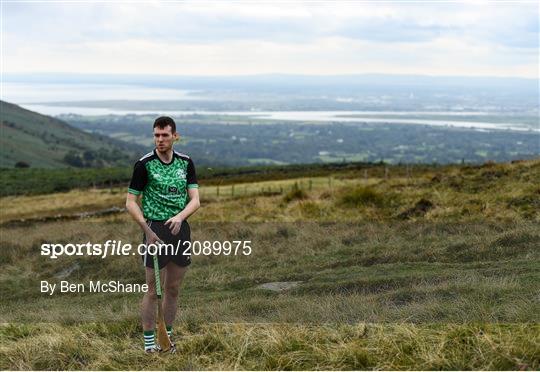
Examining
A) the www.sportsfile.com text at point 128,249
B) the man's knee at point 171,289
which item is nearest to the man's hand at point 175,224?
the man's knee at point 171,289

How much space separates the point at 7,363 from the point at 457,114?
605ft

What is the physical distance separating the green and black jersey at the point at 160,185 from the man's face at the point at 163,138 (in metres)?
0.14

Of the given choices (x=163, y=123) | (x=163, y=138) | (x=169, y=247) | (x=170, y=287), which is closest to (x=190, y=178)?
(x=163, y=138)

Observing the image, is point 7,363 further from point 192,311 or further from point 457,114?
point 457,114

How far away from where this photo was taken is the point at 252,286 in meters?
11.0

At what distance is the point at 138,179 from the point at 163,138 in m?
0.48

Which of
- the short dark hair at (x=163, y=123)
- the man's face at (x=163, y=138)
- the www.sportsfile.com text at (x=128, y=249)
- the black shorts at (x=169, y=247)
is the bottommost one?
the www.sportsfile.com text at (x=128, y=249)

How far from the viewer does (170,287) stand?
6.57 metres

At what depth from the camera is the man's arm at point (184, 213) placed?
6.25 metres

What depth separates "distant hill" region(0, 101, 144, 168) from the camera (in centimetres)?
13138

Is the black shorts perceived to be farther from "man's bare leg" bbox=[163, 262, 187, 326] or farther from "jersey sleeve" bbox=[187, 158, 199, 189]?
"jersey sleeve" bbox=[187, 158, 199, 189]

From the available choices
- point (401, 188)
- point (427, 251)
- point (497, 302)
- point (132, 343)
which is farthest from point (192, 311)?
point (401, 188)

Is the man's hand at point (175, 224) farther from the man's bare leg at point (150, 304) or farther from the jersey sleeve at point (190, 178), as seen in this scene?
the man's bare leg at point (150, 304)

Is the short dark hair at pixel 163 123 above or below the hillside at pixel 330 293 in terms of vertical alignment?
above
